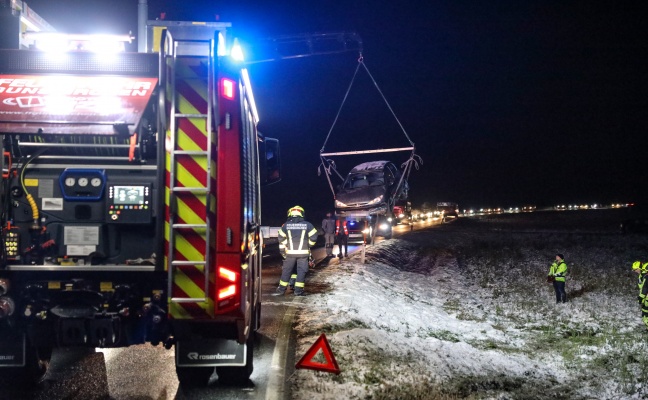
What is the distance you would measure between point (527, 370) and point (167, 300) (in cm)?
731

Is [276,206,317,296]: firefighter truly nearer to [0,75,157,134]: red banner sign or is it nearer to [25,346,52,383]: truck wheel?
[25,346,52,383]: truck wheel

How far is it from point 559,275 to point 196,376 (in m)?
13.0

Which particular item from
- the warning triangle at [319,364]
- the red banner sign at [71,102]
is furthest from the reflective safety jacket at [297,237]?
the red banner sign at [71,102]

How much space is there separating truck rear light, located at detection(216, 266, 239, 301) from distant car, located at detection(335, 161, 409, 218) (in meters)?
22.7

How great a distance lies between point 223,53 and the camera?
5141 millimetres

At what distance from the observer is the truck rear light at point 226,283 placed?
4.83 m

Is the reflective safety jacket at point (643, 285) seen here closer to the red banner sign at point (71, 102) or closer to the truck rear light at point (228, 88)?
the truck rear light at point (228, 88)

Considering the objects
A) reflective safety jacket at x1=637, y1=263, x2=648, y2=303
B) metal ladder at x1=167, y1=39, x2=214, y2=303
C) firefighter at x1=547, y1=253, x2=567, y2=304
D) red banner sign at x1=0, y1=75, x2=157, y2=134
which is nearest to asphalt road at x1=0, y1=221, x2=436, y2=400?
metal ladder at x1=167, y1=39, x2=214, y2=303

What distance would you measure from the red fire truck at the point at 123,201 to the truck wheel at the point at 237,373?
0.60 meters

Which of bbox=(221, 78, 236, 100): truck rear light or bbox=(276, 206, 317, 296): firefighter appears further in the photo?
bbox=(276, 206, 317, 296): firefighter

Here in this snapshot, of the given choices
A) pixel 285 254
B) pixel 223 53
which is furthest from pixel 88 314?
pixel 285 254

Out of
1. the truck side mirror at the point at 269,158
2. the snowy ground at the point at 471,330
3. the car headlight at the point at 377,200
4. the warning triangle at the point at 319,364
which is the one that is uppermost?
the truck side mirror at the point at 269,158

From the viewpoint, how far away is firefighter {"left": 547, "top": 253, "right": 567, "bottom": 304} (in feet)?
52.4

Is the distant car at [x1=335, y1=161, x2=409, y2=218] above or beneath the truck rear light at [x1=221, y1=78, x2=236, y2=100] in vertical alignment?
beneath
